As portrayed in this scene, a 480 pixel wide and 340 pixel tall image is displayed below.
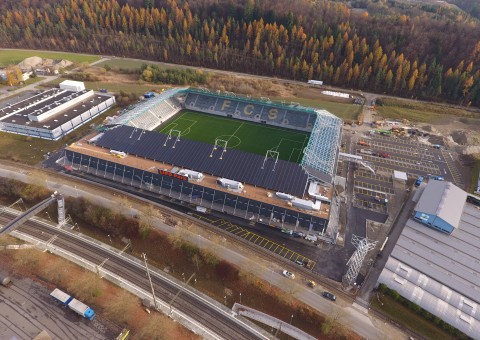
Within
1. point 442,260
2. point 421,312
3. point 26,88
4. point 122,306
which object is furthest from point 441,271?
point 26,88

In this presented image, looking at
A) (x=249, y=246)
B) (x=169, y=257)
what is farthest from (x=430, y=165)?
(x=169, y=257)

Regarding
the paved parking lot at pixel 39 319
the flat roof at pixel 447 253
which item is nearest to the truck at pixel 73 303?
the paved parking lot at pixel 39 319

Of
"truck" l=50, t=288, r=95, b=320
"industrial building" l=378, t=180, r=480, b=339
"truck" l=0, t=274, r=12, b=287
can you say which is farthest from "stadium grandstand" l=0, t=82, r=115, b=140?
"industrial building" l=378, t=180, r=480, b=339

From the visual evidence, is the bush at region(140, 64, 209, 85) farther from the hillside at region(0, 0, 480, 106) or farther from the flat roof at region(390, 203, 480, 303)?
the flat roof at region(390, 203, 480, 303)

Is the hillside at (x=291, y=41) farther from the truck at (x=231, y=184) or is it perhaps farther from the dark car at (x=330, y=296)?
the dark car at (x=330, y=296)

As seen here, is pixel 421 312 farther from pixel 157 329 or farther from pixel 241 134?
pixel 241 134
